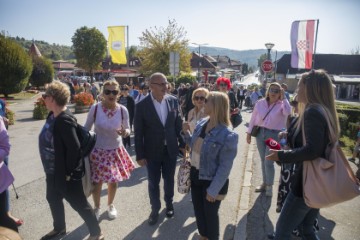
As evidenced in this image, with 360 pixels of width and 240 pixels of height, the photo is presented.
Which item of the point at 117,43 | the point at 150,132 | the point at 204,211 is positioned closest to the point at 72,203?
the point at 150,132

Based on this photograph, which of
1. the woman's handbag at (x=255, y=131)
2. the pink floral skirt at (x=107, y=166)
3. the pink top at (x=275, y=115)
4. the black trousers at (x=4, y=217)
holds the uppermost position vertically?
the pink top at (x=275, y=115)

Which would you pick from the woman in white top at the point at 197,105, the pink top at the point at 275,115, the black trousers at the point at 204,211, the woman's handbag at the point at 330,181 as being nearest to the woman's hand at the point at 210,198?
the black trousers at the point at 204,211

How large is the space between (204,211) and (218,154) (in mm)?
749

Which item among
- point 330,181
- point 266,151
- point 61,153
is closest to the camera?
point 330,181

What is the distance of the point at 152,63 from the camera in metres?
33.8

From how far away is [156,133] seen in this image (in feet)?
12.9

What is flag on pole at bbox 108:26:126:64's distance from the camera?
18.9 metres

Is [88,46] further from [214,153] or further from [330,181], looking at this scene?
[330,181]

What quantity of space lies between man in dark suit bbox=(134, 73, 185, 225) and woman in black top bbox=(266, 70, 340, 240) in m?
1.75

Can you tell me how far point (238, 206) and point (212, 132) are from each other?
226 centimetres

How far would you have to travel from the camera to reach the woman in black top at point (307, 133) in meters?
2.33

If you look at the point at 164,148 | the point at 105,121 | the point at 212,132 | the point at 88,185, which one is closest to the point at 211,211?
the point at 212,132

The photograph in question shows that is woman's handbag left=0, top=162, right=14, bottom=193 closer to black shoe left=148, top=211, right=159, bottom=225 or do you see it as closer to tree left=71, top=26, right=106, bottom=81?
black shoe left=148, top=211, right=159, bottom=225

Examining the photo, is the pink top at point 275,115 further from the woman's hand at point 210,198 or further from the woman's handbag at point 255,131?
the woman's hand at point 210,198
